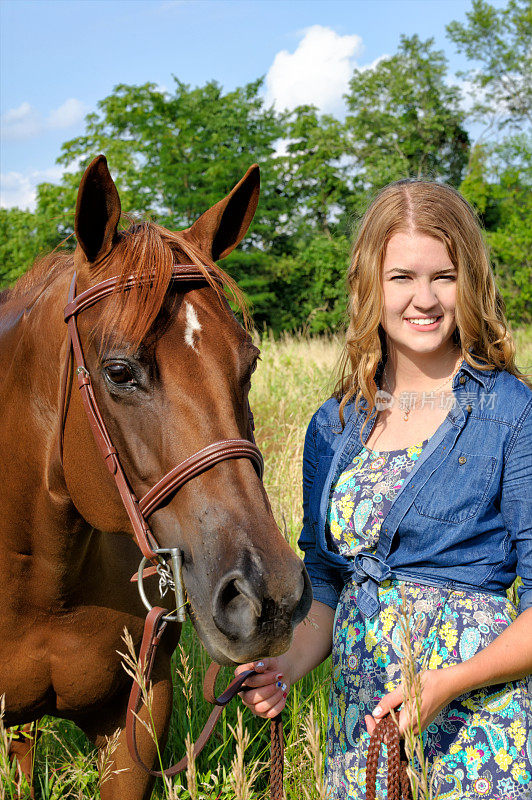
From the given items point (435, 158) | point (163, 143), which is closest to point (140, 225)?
point (163, 143)

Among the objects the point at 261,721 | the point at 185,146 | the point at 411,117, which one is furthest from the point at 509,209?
the point at 261,721

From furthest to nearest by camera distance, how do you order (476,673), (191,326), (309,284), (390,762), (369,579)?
(309,284), (369,579), (191,326), (476,673), (390,762)

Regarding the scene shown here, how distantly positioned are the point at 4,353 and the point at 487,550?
5.43 feet

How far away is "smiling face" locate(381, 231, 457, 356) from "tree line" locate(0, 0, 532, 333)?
23.1 metres

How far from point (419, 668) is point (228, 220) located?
4.93 ft

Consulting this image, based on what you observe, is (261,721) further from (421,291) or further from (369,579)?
(421,291)

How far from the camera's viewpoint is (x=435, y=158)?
104 feet

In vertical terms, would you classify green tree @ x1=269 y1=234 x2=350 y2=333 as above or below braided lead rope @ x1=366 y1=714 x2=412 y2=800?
above

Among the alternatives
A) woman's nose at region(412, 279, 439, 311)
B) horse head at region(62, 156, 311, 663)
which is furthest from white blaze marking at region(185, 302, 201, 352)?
woman's nose at region(412, 279, 439, 311)

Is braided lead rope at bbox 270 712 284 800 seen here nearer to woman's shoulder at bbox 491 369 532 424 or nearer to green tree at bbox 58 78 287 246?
woman's shoulder at bbox 491 369 532 424

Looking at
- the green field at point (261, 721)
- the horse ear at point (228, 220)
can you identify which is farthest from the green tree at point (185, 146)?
the horse ear at point (228, 220)

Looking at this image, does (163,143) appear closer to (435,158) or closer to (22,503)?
(435,158)

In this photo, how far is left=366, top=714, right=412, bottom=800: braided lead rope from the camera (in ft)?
4.57

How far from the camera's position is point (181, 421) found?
1540mm
